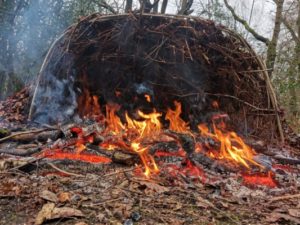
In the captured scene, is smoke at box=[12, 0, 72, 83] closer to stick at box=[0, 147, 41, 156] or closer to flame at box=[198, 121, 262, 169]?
stick at box=[0, 147, 41, 156]

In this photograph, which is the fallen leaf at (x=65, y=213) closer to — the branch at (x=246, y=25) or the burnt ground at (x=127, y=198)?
the burnt ground at (x=127, y=198)

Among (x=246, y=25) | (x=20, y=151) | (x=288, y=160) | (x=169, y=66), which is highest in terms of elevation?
(x=246, y=25)

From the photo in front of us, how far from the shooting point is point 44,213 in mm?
2395

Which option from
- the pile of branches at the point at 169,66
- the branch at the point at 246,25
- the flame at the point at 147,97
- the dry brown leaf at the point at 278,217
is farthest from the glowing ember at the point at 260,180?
the branch at the point at 246,25

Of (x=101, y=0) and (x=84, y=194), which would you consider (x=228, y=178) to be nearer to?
(x=84, y=194)

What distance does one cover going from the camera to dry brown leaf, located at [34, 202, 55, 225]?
2314mm

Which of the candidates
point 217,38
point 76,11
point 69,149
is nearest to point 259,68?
point 217,38

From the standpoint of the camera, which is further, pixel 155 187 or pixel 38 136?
pixel 38 136

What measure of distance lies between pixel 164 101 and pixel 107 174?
11.1ft

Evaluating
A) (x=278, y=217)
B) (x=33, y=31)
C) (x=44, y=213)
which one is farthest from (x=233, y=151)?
(x=33, y=31)

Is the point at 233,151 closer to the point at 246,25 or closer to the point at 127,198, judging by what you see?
the point at 127,198

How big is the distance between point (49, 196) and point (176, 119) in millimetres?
3657

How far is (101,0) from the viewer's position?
9789 mm

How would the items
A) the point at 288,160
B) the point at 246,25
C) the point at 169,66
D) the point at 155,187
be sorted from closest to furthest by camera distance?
the point at 155,187
the point at 288,160
the point at 169,66
the point at 246,25
